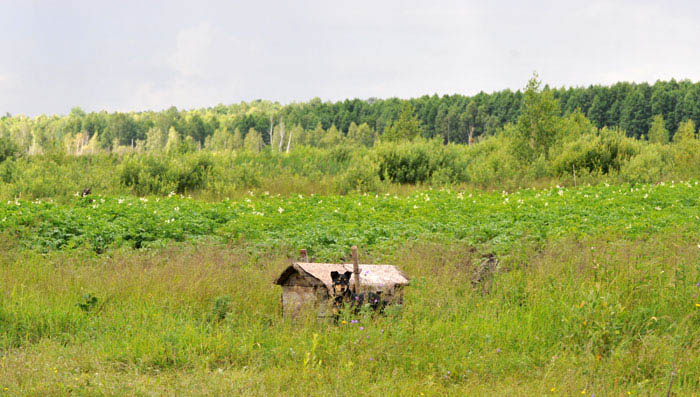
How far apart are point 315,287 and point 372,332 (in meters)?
1.03

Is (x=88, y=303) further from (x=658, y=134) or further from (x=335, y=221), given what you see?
(x=658, y=134)

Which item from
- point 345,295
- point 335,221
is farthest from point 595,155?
point 345,295

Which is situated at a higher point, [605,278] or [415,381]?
[605,278]

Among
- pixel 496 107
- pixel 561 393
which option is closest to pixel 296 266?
pixel 561 393

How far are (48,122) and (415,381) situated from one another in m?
187

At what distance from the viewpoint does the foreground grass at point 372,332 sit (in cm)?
458

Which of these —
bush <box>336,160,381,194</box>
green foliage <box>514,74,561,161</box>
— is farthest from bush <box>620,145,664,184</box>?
bush <box>336,160,381,194</box>

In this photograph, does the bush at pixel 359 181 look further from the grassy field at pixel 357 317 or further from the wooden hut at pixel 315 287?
the wooden hut at pixel 315 287

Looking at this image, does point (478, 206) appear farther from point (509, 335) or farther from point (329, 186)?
point (329, 186)

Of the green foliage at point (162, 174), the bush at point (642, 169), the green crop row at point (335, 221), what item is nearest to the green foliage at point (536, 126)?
the bush at point (642, 169)

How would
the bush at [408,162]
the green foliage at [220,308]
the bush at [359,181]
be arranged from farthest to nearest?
the bush at [408,162], the bush at [359,181], the green foliage at [220,308]

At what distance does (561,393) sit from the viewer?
434 centimetres

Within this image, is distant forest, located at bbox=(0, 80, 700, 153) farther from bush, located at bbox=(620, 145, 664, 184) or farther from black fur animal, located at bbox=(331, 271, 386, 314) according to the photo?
black fur animal, located at bbox=(331, 271, 386, 314)

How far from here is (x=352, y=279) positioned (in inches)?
240
